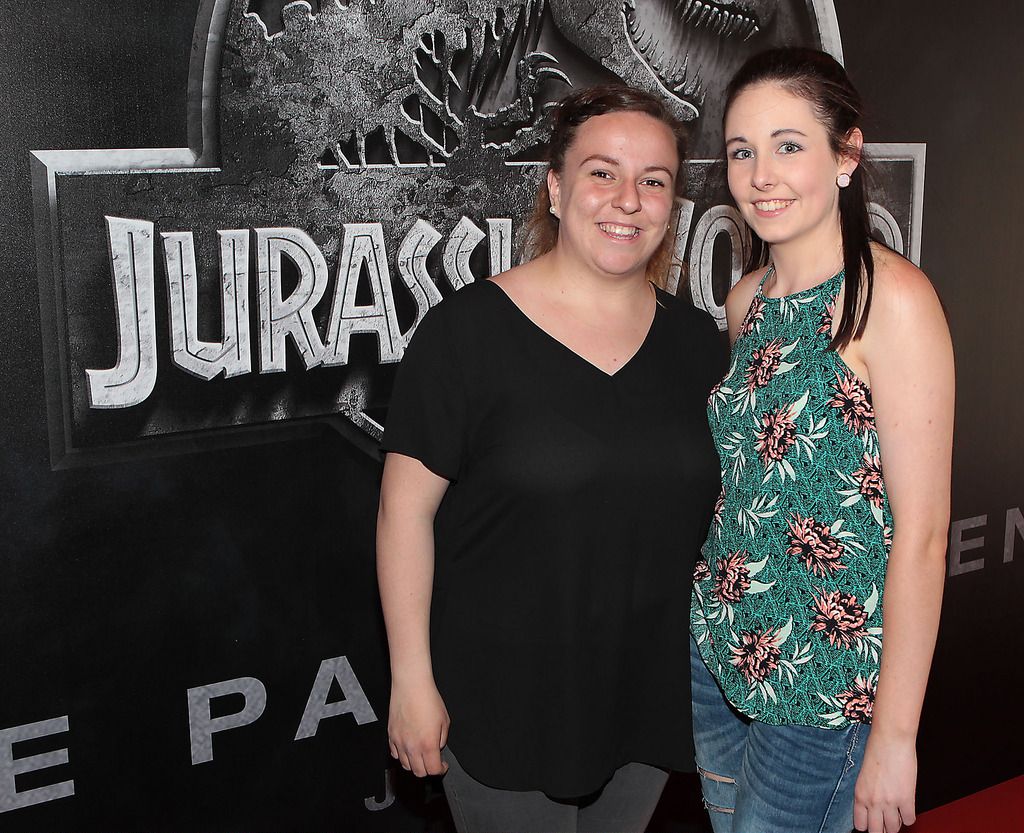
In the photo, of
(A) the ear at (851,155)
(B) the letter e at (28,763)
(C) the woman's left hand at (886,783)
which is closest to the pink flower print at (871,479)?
(C) the woman's left hand at (886,783)

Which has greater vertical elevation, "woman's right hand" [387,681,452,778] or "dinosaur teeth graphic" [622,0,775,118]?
"dinosaur teeth graphic" [622,0,775,118]

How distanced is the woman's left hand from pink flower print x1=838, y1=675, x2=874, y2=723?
5cm

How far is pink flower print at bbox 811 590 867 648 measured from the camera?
5.22 ft

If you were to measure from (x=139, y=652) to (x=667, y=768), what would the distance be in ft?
3.67

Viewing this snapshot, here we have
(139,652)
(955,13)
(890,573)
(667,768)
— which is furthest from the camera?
(955,13)

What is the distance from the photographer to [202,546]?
2240mm

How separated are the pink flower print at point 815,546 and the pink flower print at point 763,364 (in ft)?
0.72

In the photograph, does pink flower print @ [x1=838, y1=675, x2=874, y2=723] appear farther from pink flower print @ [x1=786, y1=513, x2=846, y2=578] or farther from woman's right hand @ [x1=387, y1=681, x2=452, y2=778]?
woman's right hand @ [x1=387, y1=681, x2=452, y2=778]

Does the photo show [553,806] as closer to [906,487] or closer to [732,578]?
[732,578]

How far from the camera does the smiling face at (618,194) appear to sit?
5.68ft

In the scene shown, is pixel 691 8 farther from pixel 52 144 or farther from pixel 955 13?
pixel 52 144

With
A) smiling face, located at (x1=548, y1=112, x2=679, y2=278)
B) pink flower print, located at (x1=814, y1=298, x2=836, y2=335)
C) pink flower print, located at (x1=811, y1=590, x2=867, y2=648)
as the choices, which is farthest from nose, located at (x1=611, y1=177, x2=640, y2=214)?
pink flower print, located at (x1=811, y1=590, x2=867, y2=648)

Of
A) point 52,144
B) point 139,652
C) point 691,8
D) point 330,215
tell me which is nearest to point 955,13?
point 691,8

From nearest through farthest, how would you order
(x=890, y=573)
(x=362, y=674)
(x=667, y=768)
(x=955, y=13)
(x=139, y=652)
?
(x=890, y=573)
(x=667, y=768)
(x=139, y=652)
(x=362, y=674)
(x=955, y=13)
